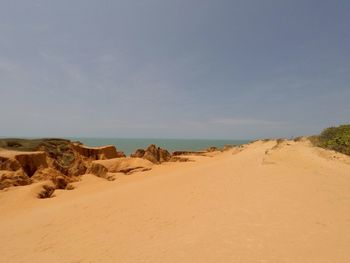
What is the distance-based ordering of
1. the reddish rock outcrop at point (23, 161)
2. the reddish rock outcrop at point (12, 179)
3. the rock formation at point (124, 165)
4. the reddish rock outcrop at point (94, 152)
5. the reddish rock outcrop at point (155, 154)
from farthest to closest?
1. the reddish rock outcrop at point (155, 154)
2. the reddish rock outcrop at point (94, 152)
3. the rock formation at point (124, 165)
4. the reddish rock outcrop at point (23, 161)
5. the reddish rock outcrop at point (12, 179)

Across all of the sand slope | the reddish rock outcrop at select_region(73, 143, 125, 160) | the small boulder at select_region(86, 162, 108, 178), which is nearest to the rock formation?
the small boulder at select_region(86, 162, 108, 178)

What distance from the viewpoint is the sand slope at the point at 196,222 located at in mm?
6984

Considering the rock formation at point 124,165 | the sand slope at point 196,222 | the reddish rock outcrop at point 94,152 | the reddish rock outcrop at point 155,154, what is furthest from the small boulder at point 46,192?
the reddish rock outcrop at point 155,154

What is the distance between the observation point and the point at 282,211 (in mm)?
9586

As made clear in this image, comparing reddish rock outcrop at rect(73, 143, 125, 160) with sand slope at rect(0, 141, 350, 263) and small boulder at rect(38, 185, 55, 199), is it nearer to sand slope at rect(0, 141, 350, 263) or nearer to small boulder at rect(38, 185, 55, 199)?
small boulder at rect(38, 185, 55, 199)

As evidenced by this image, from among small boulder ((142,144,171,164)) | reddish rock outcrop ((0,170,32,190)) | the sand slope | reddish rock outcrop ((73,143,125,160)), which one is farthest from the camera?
small boulder ((142,144,171,164))

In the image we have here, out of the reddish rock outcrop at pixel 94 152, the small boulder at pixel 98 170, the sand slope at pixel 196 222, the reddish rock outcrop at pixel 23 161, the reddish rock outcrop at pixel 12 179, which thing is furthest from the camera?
the reddish rock outcrop at pixel 94 152

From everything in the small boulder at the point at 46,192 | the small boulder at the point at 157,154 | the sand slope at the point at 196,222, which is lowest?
the small boulder at the point at 46,192

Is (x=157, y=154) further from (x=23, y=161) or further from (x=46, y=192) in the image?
(x=46, y=192)

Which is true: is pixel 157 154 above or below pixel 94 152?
below

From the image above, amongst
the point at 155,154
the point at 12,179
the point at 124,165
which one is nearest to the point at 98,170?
Result: the point at 124,165

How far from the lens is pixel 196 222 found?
9.25m

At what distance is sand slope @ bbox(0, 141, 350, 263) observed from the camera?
22.9 feet

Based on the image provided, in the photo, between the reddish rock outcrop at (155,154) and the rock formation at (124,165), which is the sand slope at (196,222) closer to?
the rock formation at (124,165)
